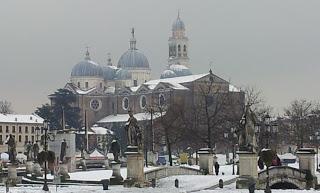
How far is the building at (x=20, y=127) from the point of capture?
157 metres

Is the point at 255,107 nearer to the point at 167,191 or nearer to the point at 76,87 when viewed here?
the point at 167,191

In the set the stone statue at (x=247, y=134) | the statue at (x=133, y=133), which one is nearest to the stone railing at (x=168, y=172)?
the statue at (x=133, y=133)

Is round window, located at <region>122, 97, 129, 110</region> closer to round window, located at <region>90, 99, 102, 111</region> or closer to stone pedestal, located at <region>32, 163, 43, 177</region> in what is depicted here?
round window, located at <region>90, 99, 102, 111</region>

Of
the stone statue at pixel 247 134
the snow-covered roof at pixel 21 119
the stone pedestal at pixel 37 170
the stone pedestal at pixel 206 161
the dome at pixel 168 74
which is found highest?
the dome at pixel 168 74

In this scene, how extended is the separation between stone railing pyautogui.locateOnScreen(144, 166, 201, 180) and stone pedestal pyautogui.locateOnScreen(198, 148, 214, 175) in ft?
1.61

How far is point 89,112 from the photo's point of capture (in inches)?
7657

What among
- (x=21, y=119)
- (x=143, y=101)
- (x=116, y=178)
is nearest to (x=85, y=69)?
(x=143, y=101)

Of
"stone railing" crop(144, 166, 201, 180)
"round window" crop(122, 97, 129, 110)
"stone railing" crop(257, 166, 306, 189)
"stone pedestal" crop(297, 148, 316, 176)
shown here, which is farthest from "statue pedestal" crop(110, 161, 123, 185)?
"round window" crop(122, 97, 129, 110)

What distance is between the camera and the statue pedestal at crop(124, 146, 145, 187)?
44.8 metres

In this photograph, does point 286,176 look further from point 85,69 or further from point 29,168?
point 85,69

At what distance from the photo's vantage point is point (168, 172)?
53.0 m

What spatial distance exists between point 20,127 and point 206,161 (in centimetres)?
10954

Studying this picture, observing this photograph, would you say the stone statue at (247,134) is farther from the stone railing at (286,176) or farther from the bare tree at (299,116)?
the bare tree at (299,116)

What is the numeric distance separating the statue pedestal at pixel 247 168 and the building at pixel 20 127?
119007mm
